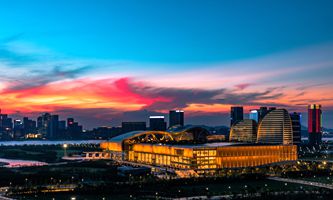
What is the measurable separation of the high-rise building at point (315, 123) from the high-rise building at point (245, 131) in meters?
38.0

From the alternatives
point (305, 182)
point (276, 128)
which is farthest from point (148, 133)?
point (305, 182)

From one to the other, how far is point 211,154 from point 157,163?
50.3ft

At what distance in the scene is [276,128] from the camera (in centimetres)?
13700

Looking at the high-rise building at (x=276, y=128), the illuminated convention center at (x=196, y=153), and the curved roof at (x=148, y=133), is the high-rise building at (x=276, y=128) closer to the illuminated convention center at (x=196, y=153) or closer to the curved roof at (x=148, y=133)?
the curved roof at (x=148, y=133)

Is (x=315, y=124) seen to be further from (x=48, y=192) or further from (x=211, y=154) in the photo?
(x=48, y=192)

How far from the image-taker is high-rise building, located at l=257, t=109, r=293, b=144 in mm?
135500

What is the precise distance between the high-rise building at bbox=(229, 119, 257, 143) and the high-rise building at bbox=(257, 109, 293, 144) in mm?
11539

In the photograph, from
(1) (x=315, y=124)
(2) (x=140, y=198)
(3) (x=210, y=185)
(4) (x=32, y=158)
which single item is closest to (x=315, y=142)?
(1) (x=315, y=124)

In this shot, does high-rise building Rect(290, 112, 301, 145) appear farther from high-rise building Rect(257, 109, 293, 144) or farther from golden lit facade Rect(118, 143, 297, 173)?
golden lit facade Rect(118, 143, 297, 173)

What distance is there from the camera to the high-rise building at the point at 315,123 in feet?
607

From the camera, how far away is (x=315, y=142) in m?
182

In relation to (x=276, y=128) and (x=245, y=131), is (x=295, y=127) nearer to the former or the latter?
(x=276, y=128)

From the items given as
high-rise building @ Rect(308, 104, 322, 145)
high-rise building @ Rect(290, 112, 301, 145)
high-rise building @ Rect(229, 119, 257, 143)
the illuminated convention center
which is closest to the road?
the illuminated convention center

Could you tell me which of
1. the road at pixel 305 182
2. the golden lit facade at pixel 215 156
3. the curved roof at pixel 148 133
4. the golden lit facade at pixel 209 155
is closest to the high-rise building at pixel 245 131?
the curved roof at pixel 148 133
